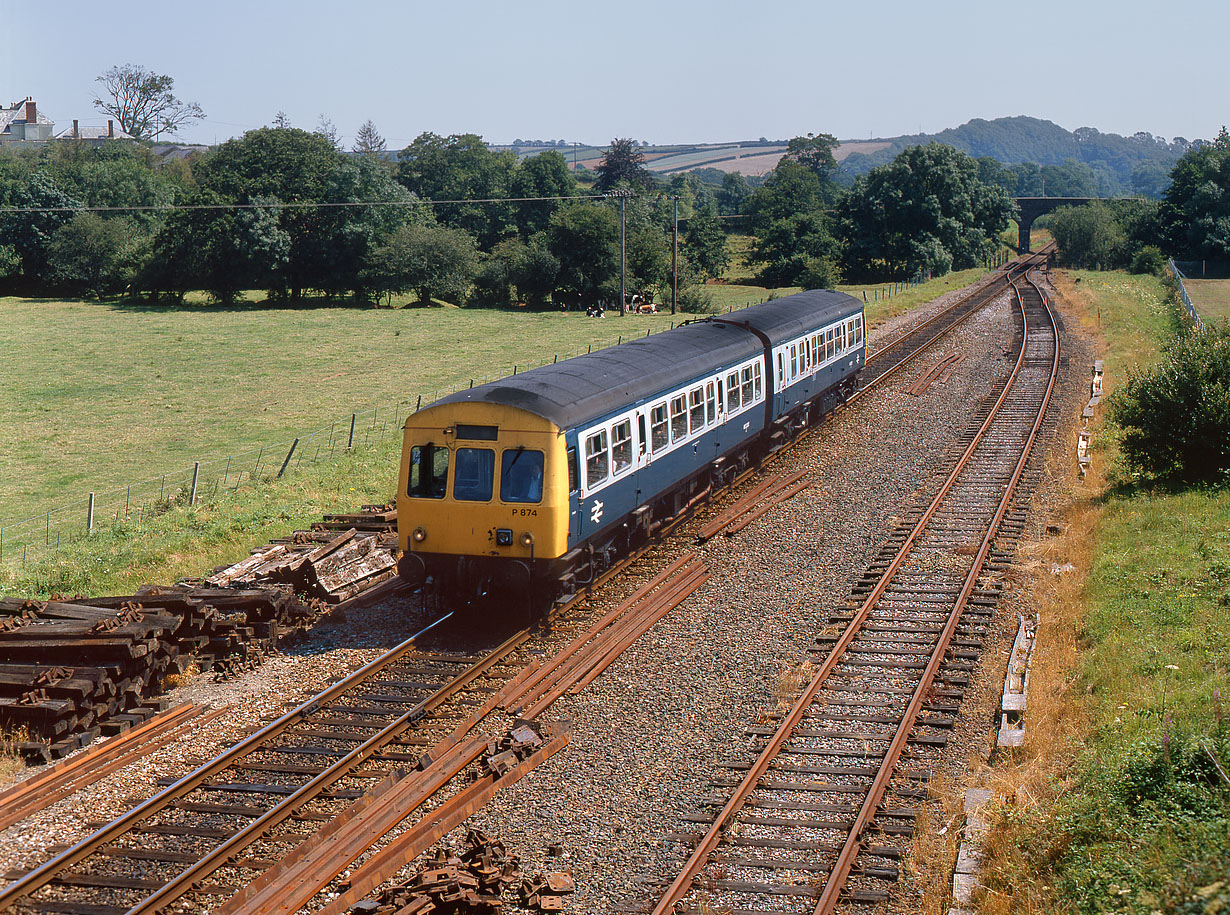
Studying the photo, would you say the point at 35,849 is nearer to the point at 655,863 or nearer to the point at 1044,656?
the point at 655,863

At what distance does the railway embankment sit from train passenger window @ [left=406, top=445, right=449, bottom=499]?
25.1 feet

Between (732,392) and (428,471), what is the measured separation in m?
8.18

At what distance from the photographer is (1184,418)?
21.0 metres

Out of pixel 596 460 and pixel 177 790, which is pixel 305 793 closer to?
pixel 177 790

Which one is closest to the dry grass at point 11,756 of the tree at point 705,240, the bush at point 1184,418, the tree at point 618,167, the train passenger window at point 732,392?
the train passenger window at point 732,392

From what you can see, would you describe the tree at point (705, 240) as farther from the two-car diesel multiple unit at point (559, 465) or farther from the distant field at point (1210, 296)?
the two-car diesel multiple unit at point (559, 465)

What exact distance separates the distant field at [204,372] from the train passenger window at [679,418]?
16.6 metres

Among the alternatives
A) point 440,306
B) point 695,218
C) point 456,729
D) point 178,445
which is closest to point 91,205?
point 440,306

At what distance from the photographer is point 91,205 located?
86.6 meters

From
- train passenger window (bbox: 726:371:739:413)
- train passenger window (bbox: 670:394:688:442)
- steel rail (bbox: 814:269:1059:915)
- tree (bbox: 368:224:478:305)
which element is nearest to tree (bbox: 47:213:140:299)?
tree (bbox: 368:224:478:305)

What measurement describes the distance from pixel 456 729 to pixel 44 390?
39074mm

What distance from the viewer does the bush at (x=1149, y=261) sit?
245 feet

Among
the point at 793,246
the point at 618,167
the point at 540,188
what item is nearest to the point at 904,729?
the point at 793,246

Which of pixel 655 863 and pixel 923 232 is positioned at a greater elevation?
pixel 923 232
